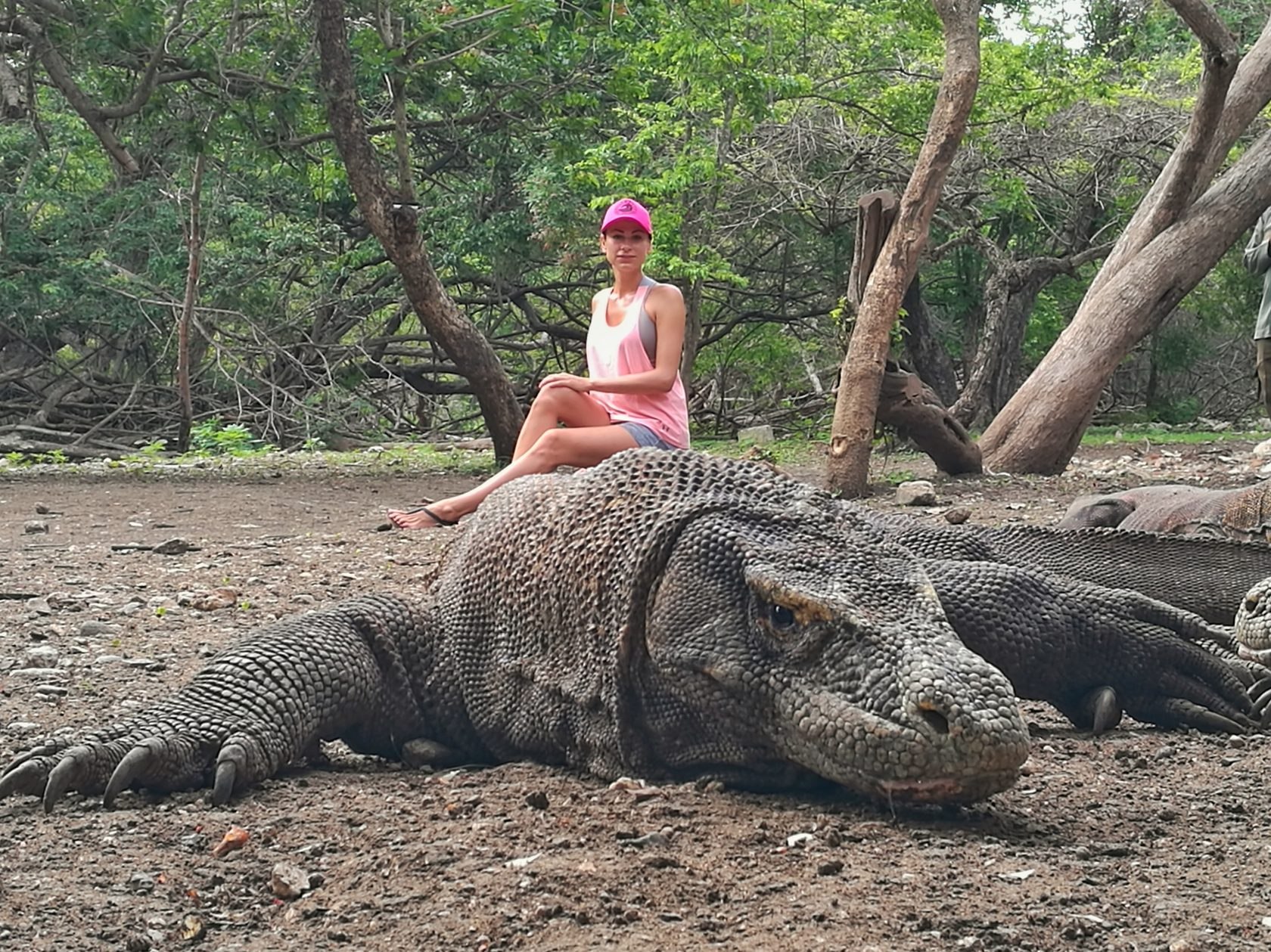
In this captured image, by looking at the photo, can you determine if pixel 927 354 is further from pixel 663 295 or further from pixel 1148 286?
pixel 663 295

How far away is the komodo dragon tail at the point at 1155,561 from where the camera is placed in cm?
409

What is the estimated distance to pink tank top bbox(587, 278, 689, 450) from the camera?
4828 millimetres

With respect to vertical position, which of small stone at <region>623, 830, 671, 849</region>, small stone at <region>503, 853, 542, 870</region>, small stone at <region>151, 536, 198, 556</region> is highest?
small stone at <region>623, 830, 671, 849</region>

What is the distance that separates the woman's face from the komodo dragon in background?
82.6 inches

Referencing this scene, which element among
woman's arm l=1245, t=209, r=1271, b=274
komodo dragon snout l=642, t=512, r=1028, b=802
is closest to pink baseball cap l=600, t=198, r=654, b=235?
komodo dragon snout l=642, t=512, r=1028, b=802

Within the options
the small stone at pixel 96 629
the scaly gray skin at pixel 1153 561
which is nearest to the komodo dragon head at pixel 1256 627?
the scaly gray skin at pixel 1153 561

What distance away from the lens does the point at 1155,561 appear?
4180 mm

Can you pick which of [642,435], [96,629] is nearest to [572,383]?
[642,435]

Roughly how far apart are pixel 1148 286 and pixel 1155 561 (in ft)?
22.1

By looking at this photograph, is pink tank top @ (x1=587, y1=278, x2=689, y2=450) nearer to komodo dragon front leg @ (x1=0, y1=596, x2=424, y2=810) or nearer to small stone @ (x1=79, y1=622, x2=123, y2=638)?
small stone @ (x1=79, y1=622, x2=123, y2=638)

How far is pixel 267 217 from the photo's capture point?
47.1 feet

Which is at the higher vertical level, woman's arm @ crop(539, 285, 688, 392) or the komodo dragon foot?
woman's arm @ crop(539, 285, 688, 392)

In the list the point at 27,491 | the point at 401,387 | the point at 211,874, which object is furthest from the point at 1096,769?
the point at 401,387

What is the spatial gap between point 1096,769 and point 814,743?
0.70 meters
